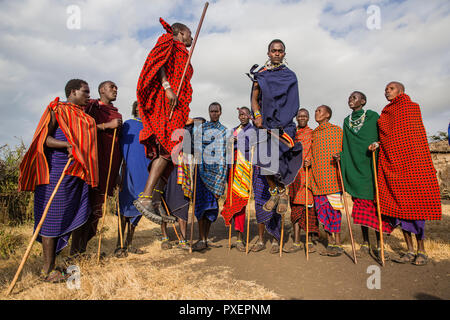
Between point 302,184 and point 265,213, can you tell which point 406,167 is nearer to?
point 302,184

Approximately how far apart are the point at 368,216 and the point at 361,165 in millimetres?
902

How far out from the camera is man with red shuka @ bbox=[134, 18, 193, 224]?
3541 mm

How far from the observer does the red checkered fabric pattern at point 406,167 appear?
14.0 feet

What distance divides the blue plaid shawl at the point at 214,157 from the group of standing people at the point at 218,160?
22 millimetres

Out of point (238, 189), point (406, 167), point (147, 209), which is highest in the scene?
point (406, 167)

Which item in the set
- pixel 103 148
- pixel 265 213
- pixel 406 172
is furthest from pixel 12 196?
pixel 406 172

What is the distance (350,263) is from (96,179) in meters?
4.08

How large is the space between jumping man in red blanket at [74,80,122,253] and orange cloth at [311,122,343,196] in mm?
3700

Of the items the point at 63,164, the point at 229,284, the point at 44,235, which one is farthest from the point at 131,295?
the point at 63,164

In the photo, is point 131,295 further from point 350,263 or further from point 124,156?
point 350,263

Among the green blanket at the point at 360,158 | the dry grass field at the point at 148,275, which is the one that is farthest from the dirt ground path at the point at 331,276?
the green blanket at the point at 360,158

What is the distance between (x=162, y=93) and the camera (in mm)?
3730

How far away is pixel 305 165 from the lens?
538 cm

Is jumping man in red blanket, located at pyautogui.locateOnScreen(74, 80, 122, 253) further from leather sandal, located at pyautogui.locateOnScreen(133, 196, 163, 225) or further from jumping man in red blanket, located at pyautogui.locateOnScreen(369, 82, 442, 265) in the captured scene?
jumping man in red blanket, located at pyautogui.locateOnScreen(369, 82, 442, 265)
